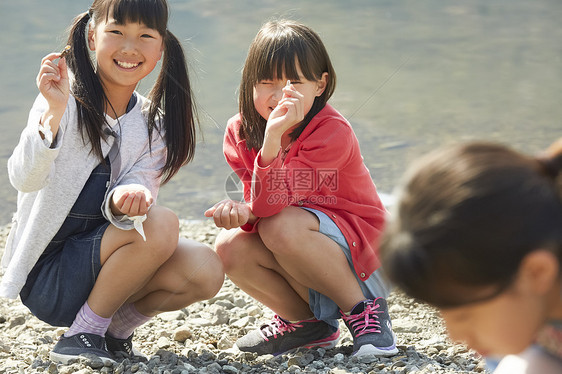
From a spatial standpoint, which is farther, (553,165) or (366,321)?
(366,321)

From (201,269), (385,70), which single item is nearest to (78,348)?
(201,269)

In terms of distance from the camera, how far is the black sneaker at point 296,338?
2547 millimetres

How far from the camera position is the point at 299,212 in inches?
94.8

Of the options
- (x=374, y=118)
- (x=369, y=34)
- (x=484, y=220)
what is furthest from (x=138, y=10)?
(x=369, y=34)

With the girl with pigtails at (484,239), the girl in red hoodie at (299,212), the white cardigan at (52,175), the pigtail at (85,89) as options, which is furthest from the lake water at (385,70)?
the girl with pigtails at (484,239)

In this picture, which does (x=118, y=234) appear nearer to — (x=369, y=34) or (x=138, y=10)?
(x=138, y=10)

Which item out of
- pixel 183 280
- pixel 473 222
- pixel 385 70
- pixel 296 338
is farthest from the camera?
pixel 385 70

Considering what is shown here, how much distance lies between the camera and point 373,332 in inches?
93.1

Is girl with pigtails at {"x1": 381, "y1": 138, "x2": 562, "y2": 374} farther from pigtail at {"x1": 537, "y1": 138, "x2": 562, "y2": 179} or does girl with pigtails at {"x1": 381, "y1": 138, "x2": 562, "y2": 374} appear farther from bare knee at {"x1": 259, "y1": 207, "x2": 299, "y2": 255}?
bare knee at {"x1": 259, "y1": 207, "x2": 299, "y2": 255}

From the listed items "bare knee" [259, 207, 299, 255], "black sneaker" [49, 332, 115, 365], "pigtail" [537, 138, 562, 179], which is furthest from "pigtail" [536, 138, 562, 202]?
"black sneaker" [49, 332, 115, 365]

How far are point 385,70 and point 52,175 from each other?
6.77 meters

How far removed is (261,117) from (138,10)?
0.53 m

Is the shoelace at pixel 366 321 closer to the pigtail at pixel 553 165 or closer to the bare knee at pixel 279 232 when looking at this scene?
the bare knee at pixel 279 232

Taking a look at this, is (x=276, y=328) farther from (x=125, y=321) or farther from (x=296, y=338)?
(x=125, y=321)
